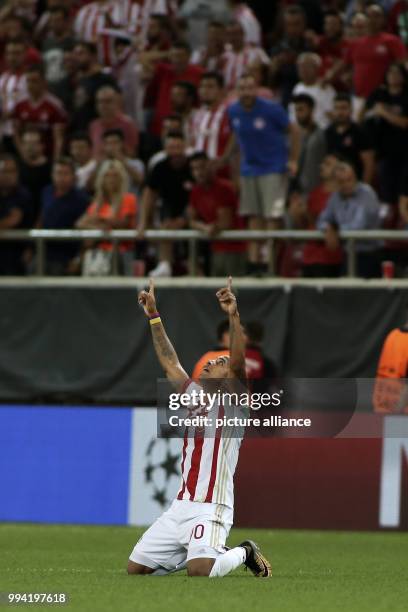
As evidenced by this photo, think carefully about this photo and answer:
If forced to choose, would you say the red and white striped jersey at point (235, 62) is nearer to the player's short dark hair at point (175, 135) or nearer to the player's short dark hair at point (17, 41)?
the player's short dark hair at point (175, 135)

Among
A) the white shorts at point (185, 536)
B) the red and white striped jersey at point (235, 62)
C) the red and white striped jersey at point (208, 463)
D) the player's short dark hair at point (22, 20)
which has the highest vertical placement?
the player's short dark hair at point (22, 20)

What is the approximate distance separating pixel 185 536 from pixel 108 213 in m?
8.31

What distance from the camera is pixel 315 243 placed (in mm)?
17594

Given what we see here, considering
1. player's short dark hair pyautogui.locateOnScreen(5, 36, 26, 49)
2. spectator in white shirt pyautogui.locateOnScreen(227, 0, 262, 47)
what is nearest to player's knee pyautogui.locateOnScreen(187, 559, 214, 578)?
spectator in white shirt pyautogui.locateOnScreen(227, 0, 262, 47)

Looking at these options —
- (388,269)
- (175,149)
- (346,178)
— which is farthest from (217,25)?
(388,269)

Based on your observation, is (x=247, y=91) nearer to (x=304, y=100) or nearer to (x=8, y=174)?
(x=304, y=100)

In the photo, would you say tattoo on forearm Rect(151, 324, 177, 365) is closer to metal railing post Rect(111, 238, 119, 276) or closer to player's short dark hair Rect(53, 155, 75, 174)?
metal railing post Rect(111, 238, 119, 276)

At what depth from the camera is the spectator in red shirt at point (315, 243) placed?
17.6 metres

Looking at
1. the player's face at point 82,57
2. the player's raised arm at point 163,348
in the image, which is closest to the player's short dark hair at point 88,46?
the player's face at point 82,57

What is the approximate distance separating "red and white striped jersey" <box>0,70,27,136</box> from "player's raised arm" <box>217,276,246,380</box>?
10542 millimetres

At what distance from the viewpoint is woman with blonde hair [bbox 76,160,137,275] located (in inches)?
702

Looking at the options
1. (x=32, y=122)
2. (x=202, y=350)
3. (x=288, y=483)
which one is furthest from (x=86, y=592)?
(x=32, y=122)

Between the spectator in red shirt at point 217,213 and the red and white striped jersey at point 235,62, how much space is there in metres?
2.37

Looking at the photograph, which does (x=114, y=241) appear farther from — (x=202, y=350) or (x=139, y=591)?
(x=139, y=591)
